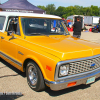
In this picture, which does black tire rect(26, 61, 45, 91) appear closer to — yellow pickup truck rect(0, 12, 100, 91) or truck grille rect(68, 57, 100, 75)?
yellow pickup truck rect(0, 12, 100, 91)

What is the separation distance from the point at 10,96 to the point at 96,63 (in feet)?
7.23

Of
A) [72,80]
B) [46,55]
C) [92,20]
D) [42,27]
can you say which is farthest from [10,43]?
[92,20]

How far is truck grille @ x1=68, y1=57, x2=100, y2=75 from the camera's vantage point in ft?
9.89

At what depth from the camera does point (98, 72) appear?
3410mm

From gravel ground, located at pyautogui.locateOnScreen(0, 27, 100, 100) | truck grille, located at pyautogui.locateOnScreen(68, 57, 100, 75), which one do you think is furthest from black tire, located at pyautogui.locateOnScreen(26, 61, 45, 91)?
truck grille, located at pyautogui.locateOnScreen(68, 57, 100, 75)

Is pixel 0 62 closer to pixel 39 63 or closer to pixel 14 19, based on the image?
pixel 14 19

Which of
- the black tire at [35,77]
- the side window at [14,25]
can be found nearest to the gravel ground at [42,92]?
the black tire at [35,77]

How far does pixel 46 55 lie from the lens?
10.1 ft

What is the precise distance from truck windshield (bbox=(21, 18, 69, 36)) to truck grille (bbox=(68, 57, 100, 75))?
181cm

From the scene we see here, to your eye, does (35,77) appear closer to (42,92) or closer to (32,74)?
(32,74)

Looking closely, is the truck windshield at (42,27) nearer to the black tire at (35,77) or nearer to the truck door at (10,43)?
the truck door at (10,43)

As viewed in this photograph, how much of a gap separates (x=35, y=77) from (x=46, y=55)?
0.78m

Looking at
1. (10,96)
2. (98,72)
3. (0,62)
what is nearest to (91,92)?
(98,72)

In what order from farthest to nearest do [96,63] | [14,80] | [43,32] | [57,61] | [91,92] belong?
[43,32], [14,80], [91,92], [96,63], [57,61]
